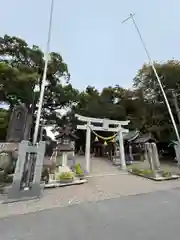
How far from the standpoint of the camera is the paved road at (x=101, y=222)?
2.69 metres

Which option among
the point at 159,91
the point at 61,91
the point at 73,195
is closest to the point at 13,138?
the point at 73,195

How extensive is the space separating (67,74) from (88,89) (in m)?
6.75

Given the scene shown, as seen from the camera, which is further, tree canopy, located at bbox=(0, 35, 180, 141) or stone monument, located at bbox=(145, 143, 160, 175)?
tree canopy, located at bbox=(0, 35, 180, 141)

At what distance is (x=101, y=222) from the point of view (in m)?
3.17

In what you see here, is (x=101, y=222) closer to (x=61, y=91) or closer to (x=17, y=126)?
(x=17, y=126)

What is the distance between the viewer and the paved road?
269 centimetres

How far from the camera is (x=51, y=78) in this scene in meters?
16.3

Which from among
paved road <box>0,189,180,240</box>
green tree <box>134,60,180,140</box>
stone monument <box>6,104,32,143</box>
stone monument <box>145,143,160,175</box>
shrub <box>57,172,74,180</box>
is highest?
green tree <box>134,60,180,140</box>

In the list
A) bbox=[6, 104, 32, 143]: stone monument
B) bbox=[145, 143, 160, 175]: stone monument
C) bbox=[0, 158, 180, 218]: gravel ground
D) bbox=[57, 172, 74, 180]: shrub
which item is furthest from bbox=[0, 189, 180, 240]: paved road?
bbox=[6, 104, 32, 143]: stone monument

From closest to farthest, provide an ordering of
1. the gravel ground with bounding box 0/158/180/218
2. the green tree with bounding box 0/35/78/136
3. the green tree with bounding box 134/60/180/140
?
the gravel ground with bounding box 0/158/180/218 → the green tree with bounding box 0/35/78/136 → the green tree with bounding box 134/60/180/140

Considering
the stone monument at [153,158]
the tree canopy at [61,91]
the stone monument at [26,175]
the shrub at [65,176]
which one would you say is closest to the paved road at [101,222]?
the stone monument at [26,175]

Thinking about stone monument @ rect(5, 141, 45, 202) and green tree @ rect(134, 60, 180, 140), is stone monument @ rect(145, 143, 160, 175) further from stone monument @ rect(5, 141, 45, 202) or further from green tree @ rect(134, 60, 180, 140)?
stone monument @ rect(5, 141, 45, 202)

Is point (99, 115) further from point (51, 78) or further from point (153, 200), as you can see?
point (153, 200)

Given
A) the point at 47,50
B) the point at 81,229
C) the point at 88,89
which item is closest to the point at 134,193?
the point at 81,229
